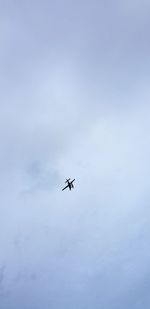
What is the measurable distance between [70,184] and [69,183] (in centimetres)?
97

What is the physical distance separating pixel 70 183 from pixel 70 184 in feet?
2.16

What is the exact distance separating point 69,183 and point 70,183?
0.69m

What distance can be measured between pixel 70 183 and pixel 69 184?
0.92 metres

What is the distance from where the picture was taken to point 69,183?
46.0 metres

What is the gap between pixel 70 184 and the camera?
45938mm

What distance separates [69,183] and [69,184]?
63 centimetres

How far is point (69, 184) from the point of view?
1797 inches

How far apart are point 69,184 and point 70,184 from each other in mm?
736
